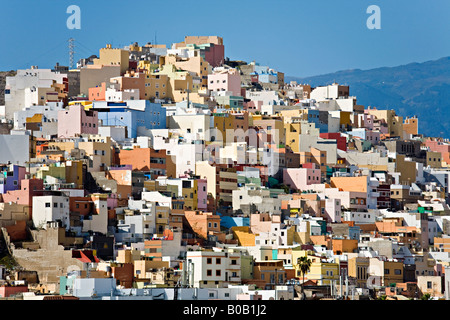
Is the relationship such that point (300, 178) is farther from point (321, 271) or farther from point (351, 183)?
point (321, 271)

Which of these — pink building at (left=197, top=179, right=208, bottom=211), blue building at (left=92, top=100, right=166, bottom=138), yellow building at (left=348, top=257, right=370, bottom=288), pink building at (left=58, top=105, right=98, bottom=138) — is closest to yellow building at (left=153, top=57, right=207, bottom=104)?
blue building at (left=92, top=100, right=166, bottom=138)

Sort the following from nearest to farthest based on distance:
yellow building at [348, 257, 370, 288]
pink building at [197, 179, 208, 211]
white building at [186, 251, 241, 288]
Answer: white building at [186, 251, 241, 288]
yellow building at [348, 257, 370, 288]
pink building at [197, 179, 208, 211]

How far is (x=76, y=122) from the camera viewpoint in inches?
1444

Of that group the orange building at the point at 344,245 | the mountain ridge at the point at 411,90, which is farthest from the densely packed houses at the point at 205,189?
the mountain ridge at the point at 411,90

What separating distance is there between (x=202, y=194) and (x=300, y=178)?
542cm

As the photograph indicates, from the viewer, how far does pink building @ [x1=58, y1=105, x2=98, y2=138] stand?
1439 inches

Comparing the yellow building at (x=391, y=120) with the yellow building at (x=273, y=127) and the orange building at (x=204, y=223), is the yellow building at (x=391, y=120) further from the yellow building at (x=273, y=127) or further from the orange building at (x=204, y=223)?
the orange building at (x=204, y=223)

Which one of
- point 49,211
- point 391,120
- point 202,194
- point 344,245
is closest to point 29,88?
point 202,194

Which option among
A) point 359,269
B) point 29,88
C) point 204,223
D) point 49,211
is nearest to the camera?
point 49,211

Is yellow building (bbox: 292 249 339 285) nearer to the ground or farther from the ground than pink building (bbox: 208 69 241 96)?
nearer to the ground

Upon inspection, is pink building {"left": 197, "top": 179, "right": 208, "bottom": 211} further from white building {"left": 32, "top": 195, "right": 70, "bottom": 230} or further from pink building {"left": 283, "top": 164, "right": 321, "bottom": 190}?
white building {"left": 32, "top": 195, "right": 70, "bottom": 230}

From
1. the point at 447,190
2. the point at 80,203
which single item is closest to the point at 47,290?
the point at 80,203

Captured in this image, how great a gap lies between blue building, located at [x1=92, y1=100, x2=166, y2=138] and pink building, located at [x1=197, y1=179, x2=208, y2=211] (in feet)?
20.6
